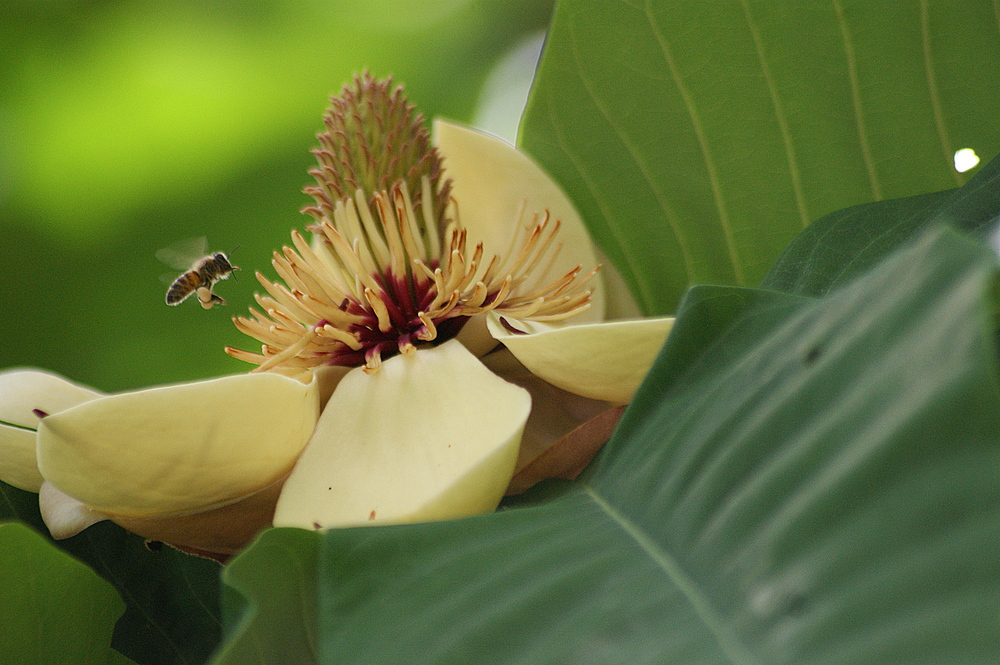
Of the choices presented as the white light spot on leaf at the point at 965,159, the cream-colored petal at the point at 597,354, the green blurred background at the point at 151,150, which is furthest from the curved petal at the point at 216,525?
the green blurred background at the point at 151,150

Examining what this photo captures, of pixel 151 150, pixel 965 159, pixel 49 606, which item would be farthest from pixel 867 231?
pixel 151 150

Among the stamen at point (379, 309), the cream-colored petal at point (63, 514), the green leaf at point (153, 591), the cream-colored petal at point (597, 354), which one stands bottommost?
the green leaf at point (153, 591)

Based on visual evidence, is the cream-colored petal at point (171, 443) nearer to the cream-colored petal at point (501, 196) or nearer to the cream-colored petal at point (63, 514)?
the cream-colored petal at point (63, 514)

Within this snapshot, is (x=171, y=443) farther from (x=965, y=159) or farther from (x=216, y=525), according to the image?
(x=965, y=159)

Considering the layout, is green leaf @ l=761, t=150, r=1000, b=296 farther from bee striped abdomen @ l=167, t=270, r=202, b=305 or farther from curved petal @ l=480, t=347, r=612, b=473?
bee striped abdomen @ l=167, t=270, r=202, b=305

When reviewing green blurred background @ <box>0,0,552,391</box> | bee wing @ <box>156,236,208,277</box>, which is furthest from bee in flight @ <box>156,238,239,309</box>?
green blurred background @ <box>0,0,552,391</box>

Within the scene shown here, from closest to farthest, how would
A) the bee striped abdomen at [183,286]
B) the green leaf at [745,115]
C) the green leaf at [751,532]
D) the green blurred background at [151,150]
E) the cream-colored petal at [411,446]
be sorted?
the green leaf at [751,532], the cream-colored petal at [411,446], the green leaf at [745,115], the bee striped abdomen at [183,286], the green blurred background at [151,150]
